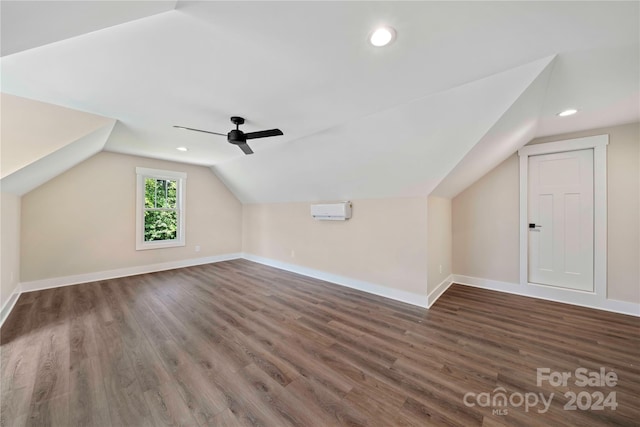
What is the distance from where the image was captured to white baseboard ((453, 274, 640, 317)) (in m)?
2.84

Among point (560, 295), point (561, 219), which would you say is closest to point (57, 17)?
point (561, 219)

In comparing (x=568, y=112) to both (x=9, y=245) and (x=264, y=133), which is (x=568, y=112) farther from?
(x=9, y=245)

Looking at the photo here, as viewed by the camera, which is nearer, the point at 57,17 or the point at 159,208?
the point at 57,17

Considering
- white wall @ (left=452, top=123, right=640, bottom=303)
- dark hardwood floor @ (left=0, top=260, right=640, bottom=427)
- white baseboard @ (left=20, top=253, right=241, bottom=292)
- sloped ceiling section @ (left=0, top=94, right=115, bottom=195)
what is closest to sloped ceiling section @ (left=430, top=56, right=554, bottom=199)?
white wall @ (left=452, top=123, right=640, bottom=303)

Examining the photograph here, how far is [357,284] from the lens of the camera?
384 centimetres

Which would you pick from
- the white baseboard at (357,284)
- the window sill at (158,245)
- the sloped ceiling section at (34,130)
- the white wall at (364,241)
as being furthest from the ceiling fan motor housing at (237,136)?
the window sill at (158,245)

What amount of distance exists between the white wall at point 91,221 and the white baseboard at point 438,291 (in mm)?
5077

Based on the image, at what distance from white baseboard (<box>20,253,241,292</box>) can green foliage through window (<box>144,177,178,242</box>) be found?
23.4 inches

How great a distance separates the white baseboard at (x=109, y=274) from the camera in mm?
3637

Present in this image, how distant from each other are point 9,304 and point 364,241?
16.0 feet

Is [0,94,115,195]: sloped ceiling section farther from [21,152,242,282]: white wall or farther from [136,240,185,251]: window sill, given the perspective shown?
[136,240,185,251]: window sill

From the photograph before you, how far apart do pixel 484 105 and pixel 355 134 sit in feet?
4.31

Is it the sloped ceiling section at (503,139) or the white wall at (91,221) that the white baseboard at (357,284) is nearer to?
the sloped ceiling section at (503,139)

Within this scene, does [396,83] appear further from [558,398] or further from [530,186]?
[530,186]
